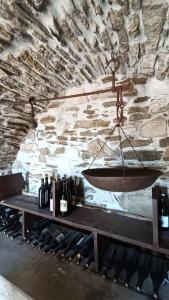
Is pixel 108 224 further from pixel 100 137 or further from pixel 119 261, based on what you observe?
pixel 100 137

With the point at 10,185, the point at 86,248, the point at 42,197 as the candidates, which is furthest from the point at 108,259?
the point at 10,185

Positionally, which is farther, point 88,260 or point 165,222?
point 88,260

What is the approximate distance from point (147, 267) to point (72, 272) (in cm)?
52

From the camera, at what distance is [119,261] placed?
1360mm

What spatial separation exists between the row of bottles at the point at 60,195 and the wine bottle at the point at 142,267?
65 centimetres

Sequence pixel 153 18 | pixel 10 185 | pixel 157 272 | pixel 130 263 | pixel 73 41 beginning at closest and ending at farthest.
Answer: pixel 153 18 → pixel 73 41 → pixel 157 272 → pixel 130 263 → pixel 10 185

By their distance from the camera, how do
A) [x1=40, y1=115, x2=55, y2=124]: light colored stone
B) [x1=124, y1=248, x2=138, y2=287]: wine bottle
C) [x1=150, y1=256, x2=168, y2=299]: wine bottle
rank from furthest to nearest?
1. [x1=40, y1=115, x2=55, y2=124]: light colored stone
2. [x1=124, y1=248, x2=138, y2=287]: wine bottle
3. [x1=150, y1=256, x2=168, y2=299]: wine bottle

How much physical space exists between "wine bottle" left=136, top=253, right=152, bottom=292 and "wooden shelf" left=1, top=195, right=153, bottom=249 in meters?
0.23

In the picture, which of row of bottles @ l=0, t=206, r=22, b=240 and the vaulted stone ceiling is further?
row of bottles @ l=0, t=206, r=22, b=240

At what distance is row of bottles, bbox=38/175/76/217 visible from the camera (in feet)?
5.07

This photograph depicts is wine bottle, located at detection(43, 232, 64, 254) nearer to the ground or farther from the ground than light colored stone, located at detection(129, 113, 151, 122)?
nearer to the ground

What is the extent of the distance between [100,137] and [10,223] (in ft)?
4.15

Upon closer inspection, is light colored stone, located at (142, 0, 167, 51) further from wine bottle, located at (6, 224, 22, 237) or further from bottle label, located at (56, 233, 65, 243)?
wine bottle, located at (6, 224, 22, 237)

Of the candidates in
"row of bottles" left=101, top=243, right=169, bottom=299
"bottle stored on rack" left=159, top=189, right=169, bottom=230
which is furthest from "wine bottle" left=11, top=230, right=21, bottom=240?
"bottle stored on rack" left=159, top=189, right=169, bottom=230
